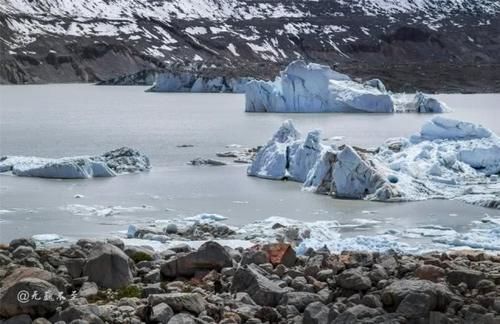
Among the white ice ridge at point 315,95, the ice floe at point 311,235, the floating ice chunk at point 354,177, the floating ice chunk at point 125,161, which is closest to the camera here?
the ice floe at point 311,235

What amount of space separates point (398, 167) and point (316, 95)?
17.9 metres

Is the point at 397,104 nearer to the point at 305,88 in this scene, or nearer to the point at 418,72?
the point at 305,88

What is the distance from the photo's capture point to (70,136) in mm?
21656

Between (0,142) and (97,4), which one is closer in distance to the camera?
(0,142)

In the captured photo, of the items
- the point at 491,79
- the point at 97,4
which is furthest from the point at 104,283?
the point at 97,4

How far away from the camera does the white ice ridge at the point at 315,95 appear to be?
1187 inches

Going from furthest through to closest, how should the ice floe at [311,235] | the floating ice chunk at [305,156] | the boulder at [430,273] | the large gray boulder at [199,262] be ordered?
the floating ice chunk at [305,156] < the ice floe at [311,235] < the large gray boulder at [199,262] < the boulder at [430,273]

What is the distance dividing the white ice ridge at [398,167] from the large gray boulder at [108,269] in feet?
20.9

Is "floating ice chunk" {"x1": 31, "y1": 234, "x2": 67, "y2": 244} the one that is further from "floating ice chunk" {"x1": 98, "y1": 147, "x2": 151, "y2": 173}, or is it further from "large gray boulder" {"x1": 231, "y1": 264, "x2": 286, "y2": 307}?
"floating ice chunk" {"x1": 98, "y1": 147, "x2": 151, "y2": 173}

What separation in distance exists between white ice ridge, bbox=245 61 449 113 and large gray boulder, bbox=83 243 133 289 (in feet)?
78.2

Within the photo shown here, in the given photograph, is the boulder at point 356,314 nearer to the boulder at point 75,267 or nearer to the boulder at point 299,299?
the boulder at point 299,299

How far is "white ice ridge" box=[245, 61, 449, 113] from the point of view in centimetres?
3016

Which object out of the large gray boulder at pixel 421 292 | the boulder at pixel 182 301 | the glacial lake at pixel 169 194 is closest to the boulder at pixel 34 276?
the boulder at pixel 182 301

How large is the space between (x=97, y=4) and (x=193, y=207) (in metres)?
97.8
